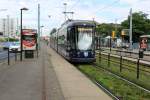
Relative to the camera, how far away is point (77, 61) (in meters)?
35.4

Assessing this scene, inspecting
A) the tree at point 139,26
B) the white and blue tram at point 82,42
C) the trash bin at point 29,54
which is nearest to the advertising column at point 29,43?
the trash bin at point 29,54

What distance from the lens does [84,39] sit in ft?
116

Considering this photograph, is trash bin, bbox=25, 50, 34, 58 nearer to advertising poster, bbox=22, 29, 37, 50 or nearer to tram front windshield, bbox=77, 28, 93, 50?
advertising poster, bbox=22, 29, 37, 50

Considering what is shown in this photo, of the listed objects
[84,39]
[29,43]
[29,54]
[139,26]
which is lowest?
[29,54]

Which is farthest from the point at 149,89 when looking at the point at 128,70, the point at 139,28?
the point at 139,28

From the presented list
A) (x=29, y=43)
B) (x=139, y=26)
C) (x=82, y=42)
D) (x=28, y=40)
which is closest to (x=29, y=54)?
(x=29, y=43)

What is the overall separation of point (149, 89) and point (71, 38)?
18.5 metres

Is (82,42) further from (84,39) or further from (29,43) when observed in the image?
(29,43)

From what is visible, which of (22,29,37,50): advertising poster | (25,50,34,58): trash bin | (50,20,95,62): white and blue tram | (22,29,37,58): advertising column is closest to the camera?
(50,20,95,62): white and blue tram

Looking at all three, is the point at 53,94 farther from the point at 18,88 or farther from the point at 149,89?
the point at 149,89

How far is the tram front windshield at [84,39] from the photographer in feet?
115

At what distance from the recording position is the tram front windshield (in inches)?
1384

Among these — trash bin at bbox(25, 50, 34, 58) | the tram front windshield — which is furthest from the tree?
the tram front windshield

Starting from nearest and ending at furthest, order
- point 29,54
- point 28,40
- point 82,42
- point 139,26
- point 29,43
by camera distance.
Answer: point 82,42, point 29,54, point 29,43, point 28,40, point 139,26
